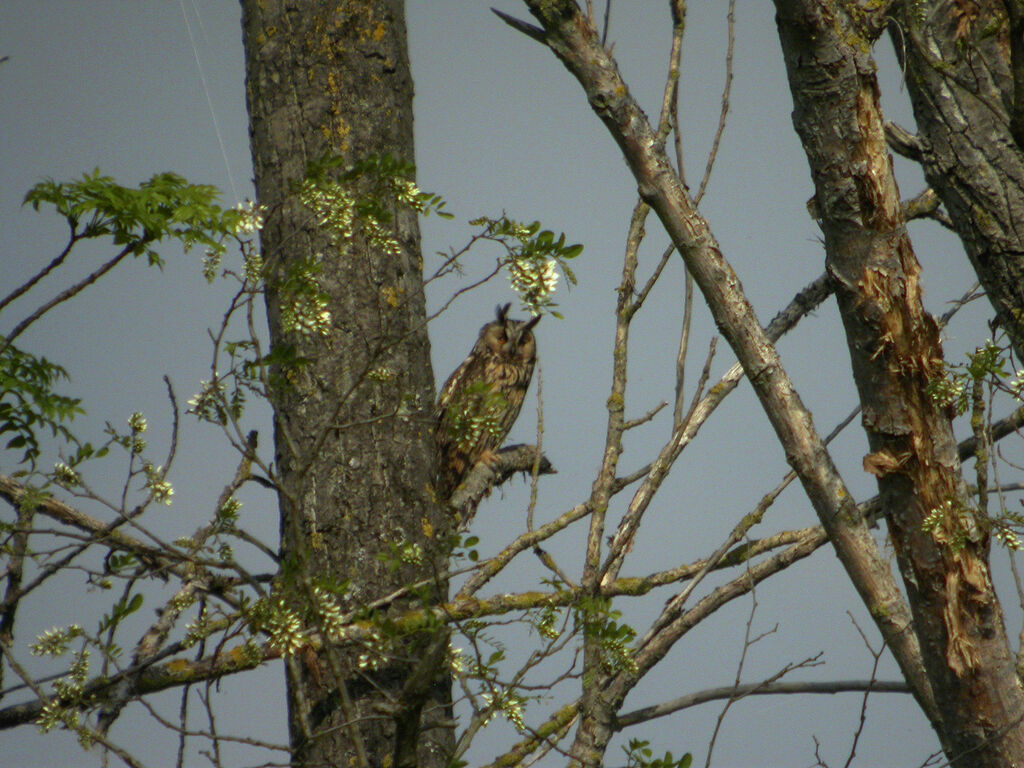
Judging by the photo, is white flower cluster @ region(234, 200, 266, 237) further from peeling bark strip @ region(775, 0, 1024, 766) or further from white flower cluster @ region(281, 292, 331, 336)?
peeling bark strip @ region(775, 0, 1024, 766)

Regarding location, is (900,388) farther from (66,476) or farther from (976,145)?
(66,476)

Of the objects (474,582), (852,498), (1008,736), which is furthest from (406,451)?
(1008,736)

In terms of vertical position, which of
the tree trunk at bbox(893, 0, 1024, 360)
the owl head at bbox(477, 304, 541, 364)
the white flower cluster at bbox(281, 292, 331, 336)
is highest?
the owl head at bbox(477, 304, 541, 364)

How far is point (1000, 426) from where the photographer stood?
2891 mm

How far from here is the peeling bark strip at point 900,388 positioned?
193cm

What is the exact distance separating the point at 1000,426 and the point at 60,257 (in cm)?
269

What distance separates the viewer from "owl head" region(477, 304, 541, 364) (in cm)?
579

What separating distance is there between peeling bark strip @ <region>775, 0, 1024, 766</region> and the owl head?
3718mm

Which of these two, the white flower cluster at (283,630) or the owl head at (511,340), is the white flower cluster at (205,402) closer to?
the white flower cluster at (283,630)

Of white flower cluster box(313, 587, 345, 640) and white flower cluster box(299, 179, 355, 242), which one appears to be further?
white flower cluster box(299, 179, 355, 242)

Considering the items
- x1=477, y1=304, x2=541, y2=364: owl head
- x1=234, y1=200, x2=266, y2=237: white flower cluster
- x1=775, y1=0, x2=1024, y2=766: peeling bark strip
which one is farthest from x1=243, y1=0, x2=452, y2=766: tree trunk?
x1=477, y1=304, x2=541, y2=364: owl head

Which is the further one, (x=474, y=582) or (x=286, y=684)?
(x=474, y=582)

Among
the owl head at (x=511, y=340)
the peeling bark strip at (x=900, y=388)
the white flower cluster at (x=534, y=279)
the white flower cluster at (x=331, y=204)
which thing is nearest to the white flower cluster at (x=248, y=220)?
the white flower cluster at (x=331, y=204)

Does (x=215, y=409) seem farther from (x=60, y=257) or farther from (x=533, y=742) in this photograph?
(x=533, y=742)
